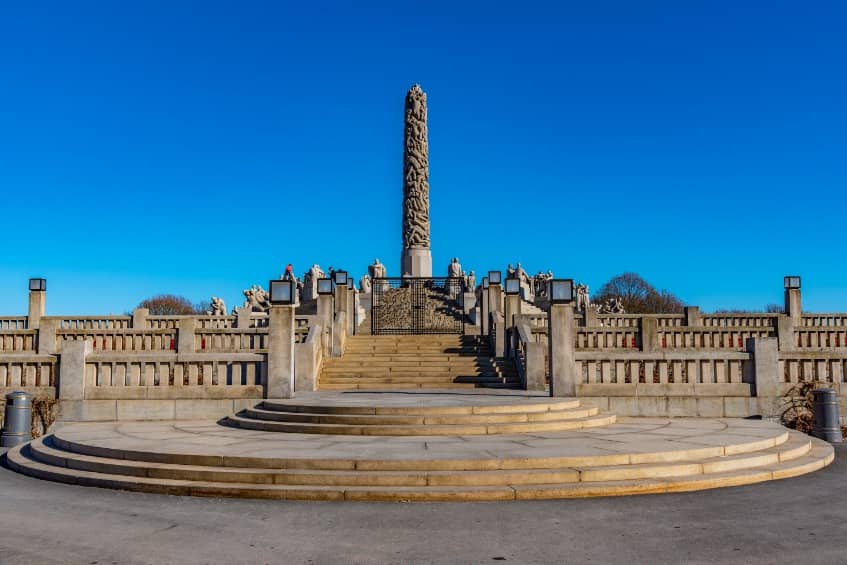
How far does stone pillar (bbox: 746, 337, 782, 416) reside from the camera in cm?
1653

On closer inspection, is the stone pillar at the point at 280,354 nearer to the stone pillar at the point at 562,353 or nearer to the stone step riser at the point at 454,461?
the stone step riser at the point at 454,461

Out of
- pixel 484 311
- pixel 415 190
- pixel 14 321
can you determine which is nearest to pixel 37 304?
pixel 14 321

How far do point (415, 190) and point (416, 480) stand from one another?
50792 mm

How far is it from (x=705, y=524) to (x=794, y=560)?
1290 mm

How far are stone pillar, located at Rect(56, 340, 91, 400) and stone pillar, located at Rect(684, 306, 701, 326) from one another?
70.1 feet

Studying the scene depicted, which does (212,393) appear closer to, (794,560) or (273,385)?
(273,385)

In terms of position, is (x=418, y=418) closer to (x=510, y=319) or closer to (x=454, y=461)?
(x=454, y=461)

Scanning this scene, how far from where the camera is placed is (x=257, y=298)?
136 feet

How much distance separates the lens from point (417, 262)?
57.8 m

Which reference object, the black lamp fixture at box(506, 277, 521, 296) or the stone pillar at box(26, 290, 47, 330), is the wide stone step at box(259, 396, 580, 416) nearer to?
the black lamp fixture at box(506, 277, 521, 296)

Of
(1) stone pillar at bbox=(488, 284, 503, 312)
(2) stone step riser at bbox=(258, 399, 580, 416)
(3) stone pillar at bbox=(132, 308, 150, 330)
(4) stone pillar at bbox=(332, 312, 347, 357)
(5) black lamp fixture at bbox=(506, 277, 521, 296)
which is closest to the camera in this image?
(2) stone step riser at bbox=(258, 399, 580, 416)

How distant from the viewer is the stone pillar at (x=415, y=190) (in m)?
58.1

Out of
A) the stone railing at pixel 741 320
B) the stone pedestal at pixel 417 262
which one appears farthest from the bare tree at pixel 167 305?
the stone railing at pixel 741 320

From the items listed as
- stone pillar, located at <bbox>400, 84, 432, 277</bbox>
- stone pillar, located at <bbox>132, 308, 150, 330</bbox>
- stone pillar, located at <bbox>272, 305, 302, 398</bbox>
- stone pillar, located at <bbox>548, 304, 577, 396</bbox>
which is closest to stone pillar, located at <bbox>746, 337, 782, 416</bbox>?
stone pillar, located at <bbox>548, 304, 577, 396</bbox>
